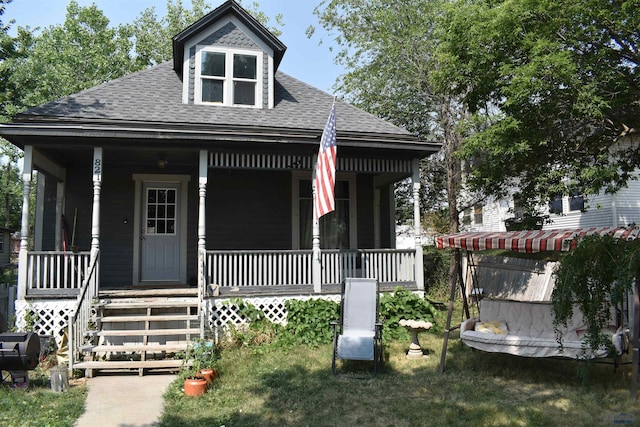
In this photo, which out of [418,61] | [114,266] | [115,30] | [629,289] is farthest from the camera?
[115,30]

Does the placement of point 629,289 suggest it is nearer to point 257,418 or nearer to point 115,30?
point 257,418

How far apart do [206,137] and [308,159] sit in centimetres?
207

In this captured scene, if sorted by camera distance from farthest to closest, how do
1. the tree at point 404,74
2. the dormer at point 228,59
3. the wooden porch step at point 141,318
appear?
1. the tree at point 404,74
2. the dormer at point 228,59
3. the wooden porch step at point 141,318

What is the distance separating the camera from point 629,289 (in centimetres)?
465

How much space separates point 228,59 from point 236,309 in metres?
5.67

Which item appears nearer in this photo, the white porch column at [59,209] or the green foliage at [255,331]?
the green foliage at [255,331]

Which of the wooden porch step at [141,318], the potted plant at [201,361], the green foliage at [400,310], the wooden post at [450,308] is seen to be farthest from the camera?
the green foliage at [400,310]

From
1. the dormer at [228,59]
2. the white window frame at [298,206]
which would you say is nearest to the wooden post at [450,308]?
the white window frame at [298,206]

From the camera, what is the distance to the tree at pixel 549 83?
8.89 meters

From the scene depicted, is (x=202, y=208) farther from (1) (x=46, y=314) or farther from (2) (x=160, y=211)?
(1) (x=46, y=314)

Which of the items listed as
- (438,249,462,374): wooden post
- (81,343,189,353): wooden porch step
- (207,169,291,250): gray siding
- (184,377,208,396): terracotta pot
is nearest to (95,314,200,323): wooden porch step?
(81,343,189,353): wooden porch step

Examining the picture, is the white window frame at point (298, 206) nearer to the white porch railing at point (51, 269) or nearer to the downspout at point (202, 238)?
the downspout at point (202, 238)

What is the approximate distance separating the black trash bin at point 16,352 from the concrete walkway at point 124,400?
33.5 inches

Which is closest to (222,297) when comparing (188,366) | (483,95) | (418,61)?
(188,366)
